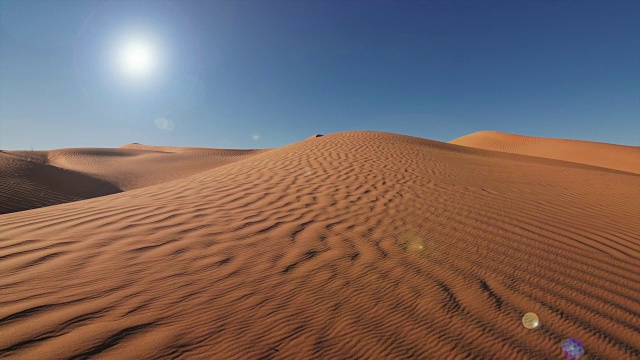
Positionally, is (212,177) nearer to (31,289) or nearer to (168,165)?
(31,289)

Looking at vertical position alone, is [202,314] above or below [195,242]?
below

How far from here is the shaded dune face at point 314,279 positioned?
1.76 m

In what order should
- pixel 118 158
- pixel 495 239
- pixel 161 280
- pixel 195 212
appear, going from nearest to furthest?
pixel 161 280 < pixel 495 239 < pixel 195 212 < pixel 118 158

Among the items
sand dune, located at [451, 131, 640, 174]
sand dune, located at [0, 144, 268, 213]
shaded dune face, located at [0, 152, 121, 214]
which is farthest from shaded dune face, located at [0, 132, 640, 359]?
sand dune, located at [451, 131, 640, 174]

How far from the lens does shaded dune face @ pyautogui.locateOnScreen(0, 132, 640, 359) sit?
176cm

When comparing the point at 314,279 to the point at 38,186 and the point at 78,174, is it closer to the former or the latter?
the point at 38,186

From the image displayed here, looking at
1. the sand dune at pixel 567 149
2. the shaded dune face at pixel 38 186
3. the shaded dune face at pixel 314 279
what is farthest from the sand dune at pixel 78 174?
the sand dune at pixel 567 149

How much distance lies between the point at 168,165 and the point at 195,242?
71.6ft

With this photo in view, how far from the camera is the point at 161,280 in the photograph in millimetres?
2311

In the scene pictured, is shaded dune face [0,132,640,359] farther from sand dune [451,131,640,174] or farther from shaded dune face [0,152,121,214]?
sand dune [451,131,640,174]

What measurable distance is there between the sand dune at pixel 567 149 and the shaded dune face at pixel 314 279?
26249mm

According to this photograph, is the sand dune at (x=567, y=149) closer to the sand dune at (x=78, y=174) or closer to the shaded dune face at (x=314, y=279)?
the shaded dune face at (x=314, y=279)

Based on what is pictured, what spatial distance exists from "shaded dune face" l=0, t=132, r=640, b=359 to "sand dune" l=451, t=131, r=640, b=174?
86.1 feet

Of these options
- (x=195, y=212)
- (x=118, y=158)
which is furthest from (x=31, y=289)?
(x=118, y=158)
